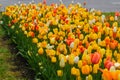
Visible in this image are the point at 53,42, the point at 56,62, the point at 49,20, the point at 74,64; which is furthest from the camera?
the point at 49,20

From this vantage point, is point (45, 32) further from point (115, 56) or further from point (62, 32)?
point (115, 56)

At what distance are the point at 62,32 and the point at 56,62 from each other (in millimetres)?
1036

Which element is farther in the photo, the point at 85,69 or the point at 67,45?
the point at 67,45

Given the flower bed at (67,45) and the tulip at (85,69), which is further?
the flower bed at (67,45)

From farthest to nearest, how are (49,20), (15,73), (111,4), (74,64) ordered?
(111,4)
(49,20)
(15,73)
(74,64)

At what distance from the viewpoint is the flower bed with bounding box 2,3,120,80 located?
398 cm

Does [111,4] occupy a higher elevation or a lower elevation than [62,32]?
lower

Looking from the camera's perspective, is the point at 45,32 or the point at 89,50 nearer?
the point at 89,50

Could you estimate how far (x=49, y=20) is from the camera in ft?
23.0

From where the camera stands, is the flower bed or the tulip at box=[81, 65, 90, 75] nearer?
the tulip at box=[81, 65, 90, 75]

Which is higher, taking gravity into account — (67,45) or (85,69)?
(85,69)

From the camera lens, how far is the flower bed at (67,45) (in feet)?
13.1

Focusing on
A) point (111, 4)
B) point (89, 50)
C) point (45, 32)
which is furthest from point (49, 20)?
point (111, 4)

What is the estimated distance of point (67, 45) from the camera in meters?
5.43
